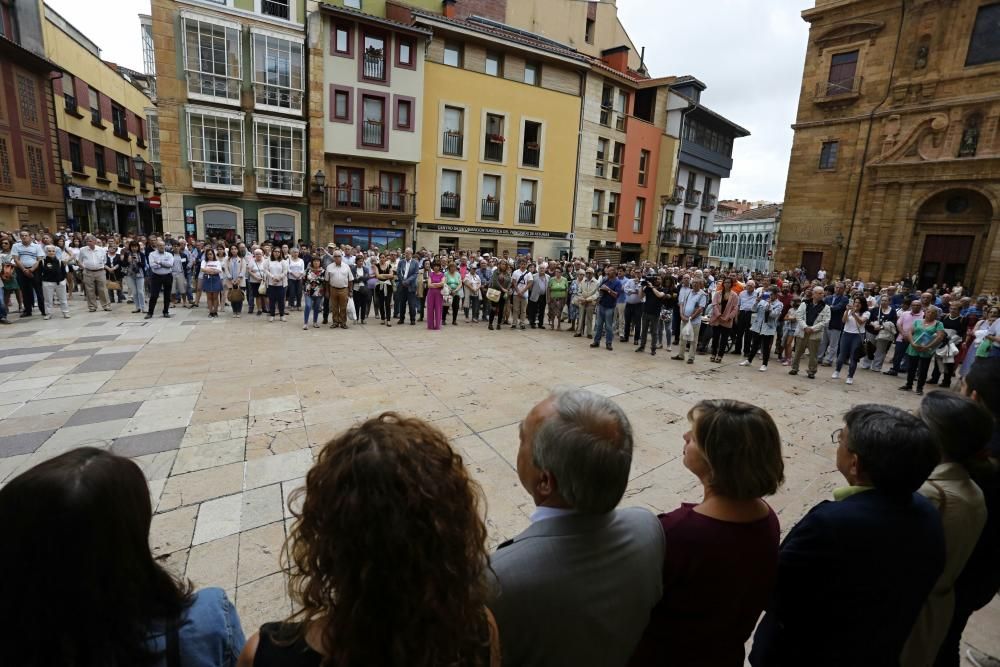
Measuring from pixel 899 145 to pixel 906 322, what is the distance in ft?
63.3

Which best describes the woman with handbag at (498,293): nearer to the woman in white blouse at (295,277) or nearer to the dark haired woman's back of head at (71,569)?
the woman in white blouse at (295,277)

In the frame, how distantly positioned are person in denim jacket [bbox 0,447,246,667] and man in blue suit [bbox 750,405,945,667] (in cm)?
185

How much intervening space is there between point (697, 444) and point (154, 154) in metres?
25.7

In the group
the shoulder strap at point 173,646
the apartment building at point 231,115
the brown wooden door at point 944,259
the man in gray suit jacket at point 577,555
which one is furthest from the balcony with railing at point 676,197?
the shoulder strap at point 173,646

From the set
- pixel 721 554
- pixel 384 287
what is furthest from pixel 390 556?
pixel 384 287

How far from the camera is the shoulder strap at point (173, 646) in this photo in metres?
1.02

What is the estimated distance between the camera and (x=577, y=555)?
4.20 feet

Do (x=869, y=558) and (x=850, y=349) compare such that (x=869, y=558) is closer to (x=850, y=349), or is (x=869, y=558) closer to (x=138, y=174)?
(x=850, y=349)

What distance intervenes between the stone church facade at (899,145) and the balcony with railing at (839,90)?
0.06 meters

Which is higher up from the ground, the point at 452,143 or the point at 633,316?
the point at 452,143

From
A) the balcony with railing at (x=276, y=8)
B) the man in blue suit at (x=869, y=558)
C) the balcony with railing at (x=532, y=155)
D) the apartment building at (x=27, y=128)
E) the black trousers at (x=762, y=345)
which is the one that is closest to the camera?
the man in blue suit at (x=869, y=558)

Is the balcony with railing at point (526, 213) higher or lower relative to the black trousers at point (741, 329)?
higher

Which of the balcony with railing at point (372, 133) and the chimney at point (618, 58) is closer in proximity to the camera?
the balcony with railing at point (372, 133)

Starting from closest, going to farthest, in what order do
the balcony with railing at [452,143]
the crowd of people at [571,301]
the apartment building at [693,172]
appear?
the crowd of people at [571,301], the balcony with railing at [452,143], the apartment building at [693,172]
